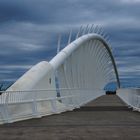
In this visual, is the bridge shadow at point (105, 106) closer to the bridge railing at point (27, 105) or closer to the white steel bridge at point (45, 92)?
the white steel bridge at point (45, 92)

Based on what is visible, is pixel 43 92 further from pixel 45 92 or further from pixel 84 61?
pixel 84 61

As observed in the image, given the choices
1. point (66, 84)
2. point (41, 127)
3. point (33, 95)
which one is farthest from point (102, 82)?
point (41, 127)

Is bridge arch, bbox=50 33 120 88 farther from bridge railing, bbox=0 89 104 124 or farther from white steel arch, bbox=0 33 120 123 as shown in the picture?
bridge railing, bbox=0 89 104 124

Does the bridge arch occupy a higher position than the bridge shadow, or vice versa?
the bridge arch

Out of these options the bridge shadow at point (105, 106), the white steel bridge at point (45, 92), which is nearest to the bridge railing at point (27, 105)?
the white steel bridge at point (45, 92)

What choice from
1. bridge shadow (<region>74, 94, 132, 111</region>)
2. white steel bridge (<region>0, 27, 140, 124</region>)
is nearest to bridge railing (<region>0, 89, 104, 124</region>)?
white steel bridge (<region>0, 27, 140, 124</region>)

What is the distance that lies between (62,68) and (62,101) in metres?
8.96

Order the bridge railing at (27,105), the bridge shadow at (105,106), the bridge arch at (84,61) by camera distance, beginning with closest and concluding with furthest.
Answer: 1. the bridge railing at (27,105)
2. the bridge shadow at (105,106)
3. the bridge arch at (84,61)

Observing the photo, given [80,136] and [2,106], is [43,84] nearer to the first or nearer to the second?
[2,106]

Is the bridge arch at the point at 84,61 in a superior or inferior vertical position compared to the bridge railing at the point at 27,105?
superior

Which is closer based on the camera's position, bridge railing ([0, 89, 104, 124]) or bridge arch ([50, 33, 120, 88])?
bridge railing ([0, 89, 104, 124])

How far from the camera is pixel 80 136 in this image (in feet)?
40.0

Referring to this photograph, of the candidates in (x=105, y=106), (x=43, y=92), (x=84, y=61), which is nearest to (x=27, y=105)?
(x=43, y=92)

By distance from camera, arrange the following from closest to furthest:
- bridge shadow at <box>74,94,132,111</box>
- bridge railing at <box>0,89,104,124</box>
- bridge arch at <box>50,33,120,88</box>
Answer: bridge railing at <box>0,89,104,124</box>
bridge shadow at <box>74,94,132,111</box>
bridge arch at <box>50,33,120,88</box>
